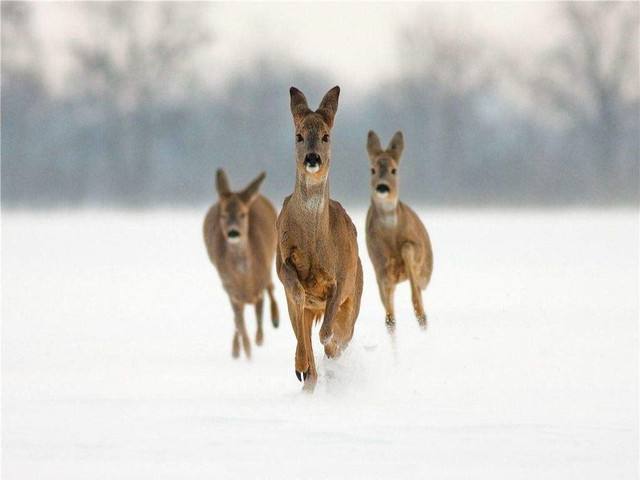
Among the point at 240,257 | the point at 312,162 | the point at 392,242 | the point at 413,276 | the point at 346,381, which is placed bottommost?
the point at 346,381

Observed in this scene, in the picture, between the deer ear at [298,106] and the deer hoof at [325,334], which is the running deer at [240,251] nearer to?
the deer hoof at [325,334]

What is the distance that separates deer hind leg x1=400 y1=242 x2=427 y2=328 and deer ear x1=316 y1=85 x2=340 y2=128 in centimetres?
347

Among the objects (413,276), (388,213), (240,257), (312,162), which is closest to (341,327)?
(312,162)

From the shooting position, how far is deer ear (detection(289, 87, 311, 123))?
7.14 metres

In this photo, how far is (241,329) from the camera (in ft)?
37.6

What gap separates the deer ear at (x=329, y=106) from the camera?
714cm

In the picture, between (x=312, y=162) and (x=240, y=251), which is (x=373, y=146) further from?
(x=312, y=162)

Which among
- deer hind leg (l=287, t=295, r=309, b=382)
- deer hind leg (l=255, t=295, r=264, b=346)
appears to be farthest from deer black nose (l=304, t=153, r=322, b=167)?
deer hind leg (l=255, t=295, r=264, b=346)

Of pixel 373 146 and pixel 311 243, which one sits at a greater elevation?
pixel 373 146

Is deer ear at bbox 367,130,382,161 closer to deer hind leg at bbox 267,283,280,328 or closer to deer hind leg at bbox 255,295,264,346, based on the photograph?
deer hind leg at bbox 255,295,264,346

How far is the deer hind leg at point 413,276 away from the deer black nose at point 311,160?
3.69 metres

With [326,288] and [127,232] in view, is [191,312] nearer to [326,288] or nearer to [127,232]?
[326,288]

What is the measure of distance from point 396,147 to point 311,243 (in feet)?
10.5

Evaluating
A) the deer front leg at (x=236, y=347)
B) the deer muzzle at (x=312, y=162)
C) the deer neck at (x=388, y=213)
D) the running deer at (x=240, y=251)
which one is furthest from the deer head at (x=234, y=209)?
the deer muzzle at (x=312, y=162)
